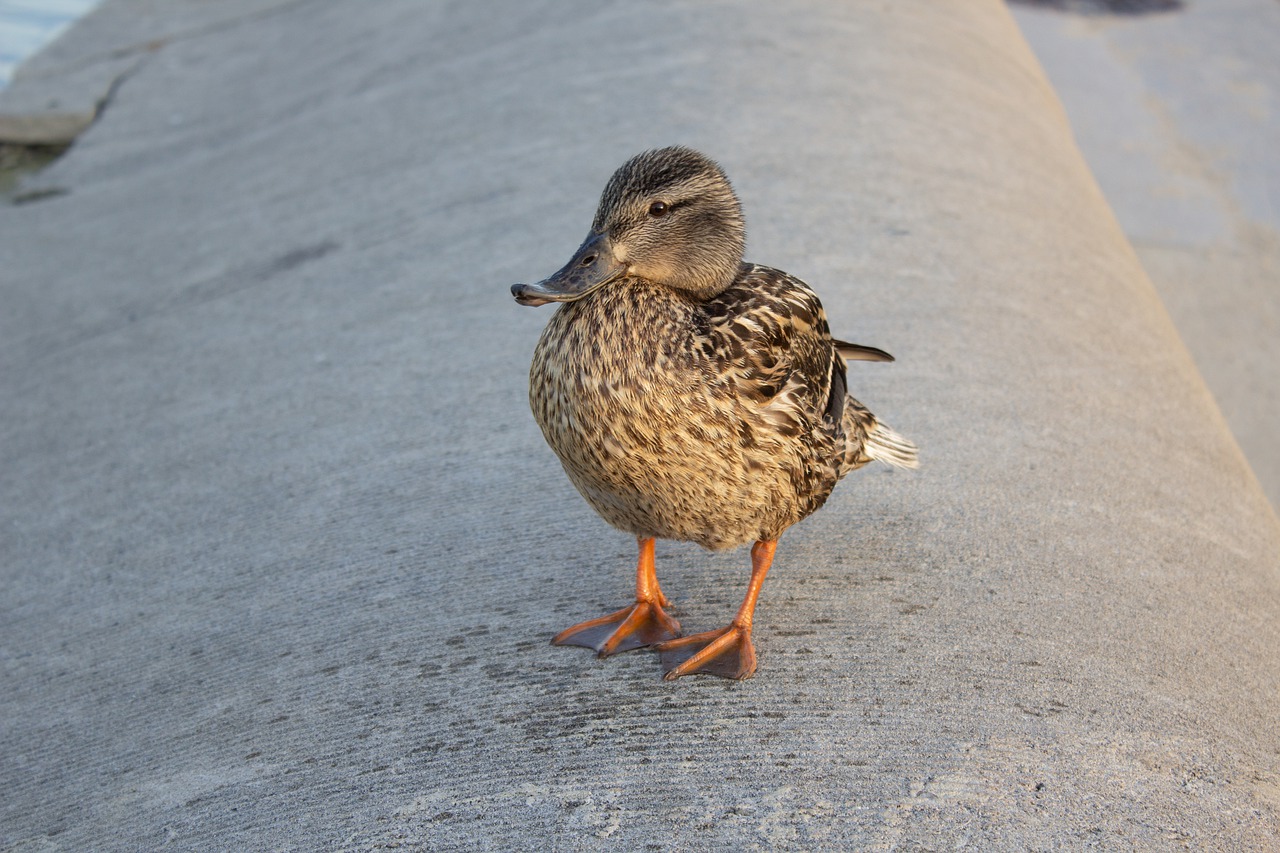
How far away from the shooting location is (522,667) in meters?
2.85

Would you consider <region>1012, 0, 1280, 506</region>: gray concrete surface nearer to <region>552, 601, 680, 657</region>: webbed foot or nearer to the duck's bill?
<region>552, 601, 680, 657</region>: webbed foot

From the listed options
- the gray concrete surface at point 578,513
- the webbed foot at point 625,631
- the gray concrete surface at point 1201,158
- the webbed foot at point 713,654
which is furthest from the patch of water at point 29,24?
the gray concrete surface at point 1201,158

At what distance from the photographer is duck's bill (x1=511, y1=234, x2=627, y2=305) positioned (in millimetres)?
2322

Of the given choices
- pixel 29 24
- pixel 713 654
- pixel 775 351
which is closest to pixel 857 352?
pixel 775 351

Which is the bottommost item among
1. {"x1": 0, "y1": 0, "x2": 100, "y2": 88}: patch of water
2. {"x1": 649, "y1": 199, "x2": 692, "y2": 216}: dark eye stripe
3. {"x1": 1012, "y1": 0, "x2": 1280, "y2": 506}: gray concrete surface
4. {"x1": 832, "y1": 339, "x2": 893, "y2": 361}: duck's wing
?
{"x1": 1012, "y1": 0, "x2": 1280, "y2": 506}: gray concrete surface

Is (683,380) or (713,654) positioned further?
(713,654)

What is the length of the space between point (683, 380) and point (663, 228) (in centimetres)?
35

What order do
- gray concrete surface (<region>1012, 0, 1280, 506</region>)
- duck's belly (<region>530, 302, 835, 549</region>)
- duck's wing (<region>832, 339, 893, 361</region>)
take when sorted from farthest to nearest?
gray concrete surface (<region>1012, 0, 1280, 506</region>) → duck's wing (<region>832, 339, 893, 361</region>) → duck's belly (<region>530, 302, 835, 549</region>)

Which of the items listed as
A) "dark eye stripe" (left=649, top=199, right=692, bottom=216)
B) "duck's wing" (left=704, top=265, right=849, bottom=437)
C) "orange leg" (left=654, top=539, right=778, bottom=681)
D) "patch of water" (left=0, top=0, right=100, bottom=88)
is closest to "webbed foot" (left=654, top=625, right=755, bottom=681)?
"orange leg" (left=654, top=539, right=778, bottom=681)

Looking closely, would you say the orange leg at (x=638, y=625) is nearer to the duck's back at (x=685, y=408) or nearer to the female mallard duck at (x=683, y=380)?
the female mallard duck at (x=683, y=380)

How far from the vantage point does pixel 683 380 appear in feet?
8.09

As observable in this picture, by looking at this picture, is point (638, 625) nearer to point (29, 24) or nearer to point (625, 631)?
point (625, 631)

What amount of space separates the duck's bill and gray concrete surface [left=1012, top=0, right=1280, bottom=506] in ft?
13.6

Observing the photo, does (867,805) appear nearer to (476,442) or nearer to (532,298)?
(532,298)
